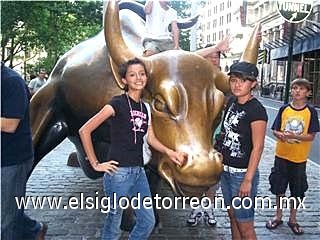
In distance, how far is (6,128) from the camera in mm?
3000

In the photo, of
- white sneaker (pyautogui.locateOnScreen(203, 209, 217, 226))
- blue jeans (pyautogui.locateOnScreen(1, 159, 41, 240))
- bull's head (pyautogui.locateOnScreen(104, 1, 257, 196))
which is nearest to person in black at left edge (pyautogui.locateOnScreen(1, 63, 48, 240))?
blue jeans (pyautogui.locateOnScreen(1, 159, 41, 240))

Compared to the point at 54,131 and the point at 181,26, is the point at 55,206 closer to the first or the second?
the point at 54,131

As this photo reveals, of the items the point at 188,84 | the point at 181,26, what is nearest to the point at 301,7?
the point at 181,26

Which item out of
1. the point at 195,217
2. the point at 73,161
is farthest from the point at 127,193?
the point at 73,161

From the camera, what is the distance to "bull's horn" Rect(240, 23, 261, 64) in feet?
13.0

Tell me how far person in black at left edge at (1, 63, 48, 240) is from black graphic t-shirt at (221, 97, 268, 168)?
153cm

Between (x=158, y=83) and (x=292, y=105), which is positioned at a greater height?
(x=158, y=83)

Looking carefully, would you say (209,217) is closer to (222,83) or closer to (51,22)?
(222,83)

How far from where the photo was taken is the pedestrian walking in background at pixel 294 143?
4.71m

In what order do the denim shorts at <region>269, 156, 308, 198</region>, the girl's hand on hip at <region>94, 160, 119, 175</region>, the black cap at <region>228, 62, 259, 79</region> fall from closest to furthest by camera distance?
the girl's hand on hip at <region>94, 160, 119, 175</region> → the black cap at <region>228, 62, 259, 79</region> → the denim shorts at <region>269, 156, 308, 198</region>

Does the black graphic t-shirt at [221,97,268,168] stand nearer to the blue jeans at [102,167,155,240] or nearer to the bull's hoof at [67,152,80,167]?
the blue jeans at [102,167,155,240]

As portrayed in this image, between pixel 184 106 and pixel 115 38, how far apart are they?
0.84 meters

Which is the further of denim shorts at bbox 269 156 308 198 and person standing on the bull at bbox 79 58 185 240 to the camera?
denim shorts at bbox 269 156 308 198

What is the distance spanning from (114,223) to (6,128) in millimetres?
1059
